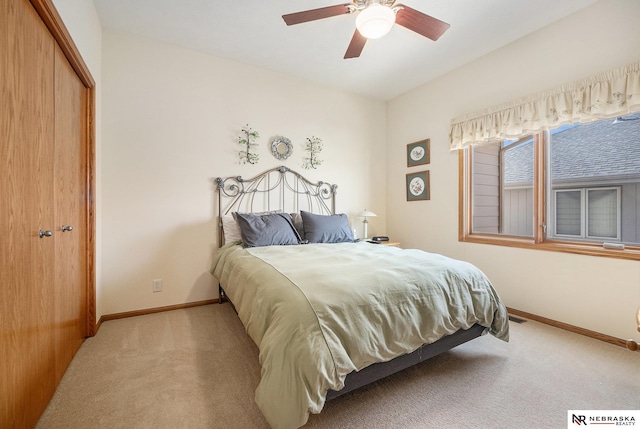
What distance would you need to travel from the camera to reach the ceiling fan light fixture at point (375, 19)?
161 centimetres

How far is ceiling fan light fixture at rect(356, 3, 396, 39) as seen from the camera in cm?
161

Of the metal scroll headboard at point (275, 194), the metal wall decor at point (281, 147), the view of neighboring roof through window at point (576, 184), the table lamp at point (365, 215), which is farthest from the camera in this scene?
the table lamp at point (365, 215)

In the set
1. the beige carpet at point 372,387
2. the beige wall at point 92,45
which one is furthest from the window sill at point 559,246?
the beige wall at point 92,45

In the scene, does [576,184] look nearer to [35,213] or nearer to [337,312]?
[337,312]

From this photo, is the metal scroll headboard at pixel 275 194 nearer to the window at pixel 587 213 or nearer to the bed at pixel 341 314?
the bed at pixel 341 314

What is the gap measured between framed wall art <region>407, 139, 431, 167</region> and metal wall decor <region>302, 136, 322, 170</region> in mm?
1353

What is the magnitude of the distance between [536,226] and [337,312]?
2.53m

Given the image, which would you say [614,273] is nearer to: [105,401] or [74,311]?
[105,401]

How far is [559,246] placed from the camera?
249cm

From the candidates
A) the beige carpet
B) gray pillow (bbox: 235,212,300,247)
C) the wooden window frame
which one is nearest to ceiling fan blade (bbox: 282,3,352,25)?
gray pillow (bbox: 235,212,300,247)

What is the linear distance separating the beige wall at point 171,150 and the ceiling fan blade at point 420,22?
1.91m

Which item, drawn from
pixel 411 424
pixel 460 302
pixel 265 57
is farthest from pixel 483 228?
pixel 265 57

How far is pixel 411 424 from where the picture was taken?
1.34m

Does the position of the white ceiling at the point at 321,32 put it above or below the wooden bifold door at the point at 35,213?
above
